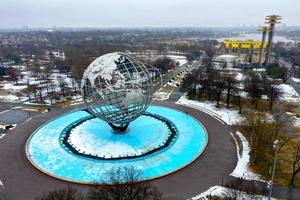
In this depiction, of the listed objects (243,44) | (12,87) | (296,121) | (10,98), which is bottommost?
(10,98)

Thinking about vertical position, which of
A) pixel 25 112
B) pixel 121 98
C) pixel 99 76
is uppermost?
pixel 99 76

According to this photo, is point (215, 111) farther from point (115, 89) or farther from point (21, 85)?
point (21, 85)

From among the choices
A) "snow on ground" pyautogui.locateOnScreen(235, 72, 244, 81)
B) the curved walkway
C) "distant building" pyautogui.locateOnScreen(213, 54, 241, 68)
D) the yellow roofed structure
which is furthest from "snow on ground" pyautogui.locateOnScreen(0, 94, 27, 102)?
the yellow roofed structure

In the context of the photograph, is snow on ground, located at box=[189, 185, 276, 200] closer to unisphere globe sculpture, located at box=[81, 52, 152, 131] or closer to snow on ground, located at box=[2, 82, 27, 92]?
unisphere globe sculpture, located at box=[81, 52, 152, 131]

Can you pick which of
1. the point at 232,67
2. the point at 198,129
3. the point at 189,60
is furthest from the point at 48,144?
the point at 189,60

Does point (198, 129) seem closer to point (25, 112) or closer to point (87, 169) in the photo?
point (87, 169)

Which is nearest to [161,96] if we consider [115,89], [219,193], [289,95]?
[115,89]
